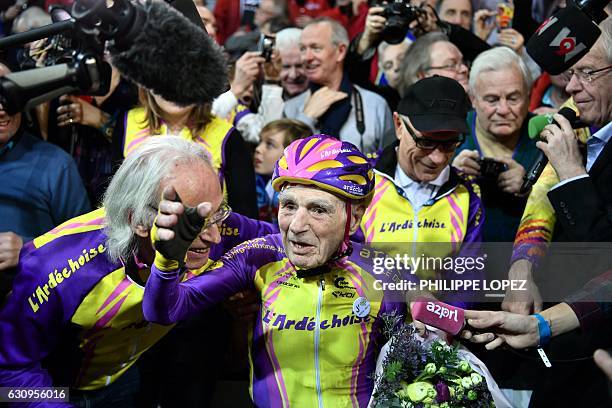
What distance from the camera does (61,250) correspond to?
9.62 feet

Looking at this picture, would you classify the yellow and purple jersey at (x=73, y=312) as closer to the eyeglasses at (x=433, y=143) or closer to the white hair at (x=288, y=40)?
the eyeglasses at (x=433, y=143)

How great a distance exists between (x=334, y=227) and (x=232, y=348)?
109 cm

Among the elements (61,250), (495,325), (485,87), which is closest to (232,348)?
(61,250)

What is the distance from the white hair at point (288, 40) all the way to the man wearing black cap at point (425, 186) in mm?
2138

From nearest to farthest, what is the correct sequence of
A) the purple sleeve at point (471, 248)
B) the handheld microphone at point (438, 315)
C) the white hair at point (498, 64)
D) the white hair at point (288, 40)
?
1. the handheld microphone at point (438, 315)
2. the purple sleeve at point (471, 248)
3. the white hair at point (498, 64)
4. the white hair at point (288, 40)

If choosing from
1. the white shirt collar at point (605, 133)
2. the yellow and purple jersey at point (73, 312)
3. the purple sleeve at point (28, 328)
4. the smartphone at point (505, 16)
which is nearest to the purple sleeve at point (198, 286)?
the yellow and purple jersey at point (73, 312)

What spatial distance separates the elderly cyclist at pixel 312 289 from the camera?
2.82 metres

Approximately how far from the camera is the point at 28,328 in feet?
9.25

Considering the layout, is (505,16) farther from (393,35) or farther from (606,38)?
(606,38)

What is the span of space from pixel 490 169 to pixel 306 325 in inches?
61.2

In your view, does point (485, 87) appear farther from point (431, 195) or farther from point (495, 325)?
point (495, 325)

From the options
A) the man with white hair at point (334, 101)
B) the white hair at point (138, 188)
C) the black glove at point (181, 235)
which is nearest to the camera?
the black glove at point (181, 235)

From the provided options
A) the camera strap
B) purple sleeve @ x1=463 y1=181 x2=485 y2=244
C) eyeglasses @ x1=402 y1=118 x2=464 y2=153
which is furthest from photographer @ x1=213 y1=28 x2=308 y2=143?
purple sleeve @ x1=463 y1=181 x2=485 y2=244

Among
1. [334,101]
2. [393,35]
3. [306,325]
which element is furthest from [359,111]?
[306,325]
